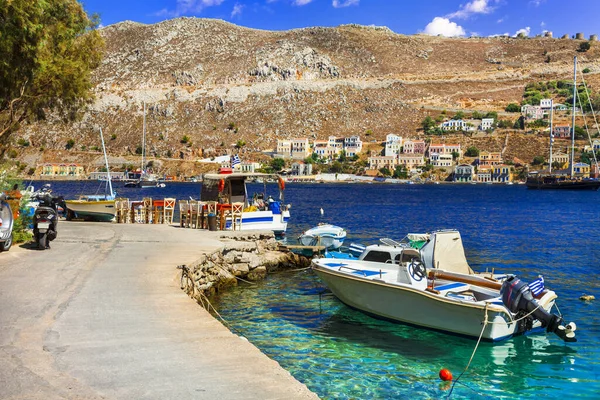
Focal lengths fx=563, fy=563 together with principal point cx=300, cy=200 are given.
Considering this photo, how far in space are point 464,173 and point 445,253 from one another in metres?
176

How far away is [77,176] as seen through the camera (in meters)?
180

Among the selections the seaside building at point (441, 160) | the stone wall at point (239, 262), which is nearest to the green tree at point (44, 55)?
the stone wall at point (239, 262)

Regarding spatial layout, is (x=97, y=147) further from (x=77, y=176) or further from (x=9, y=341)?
(x=9, y=341)

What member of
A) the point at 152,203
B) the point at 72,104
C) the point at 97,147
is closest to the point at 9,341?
the point at 72,104

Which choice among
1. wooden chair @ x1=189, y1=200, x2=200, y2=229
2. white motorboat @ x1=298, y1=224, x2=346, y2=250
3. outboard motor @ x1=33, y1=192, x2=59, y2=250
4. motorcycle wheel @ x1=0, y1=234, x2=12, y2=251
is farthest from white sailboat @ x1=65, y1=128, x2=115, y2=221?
motorcycle wheel @ x1=0, y1=234, x2=12, y2=251

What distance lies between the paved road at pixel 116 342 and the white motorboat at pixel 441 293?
477 centimetres

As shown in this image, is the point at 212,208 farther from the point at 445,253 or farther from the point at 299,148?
the point at 299,148

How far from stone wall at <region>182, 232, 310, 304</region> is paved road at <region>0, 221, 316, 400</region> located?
103 inches

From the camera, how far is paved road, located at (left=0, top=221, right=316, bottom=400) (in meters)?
6.54

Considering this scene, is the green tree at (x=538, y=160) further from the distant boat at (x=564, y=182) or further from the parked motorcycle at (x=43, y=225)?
the parked motorcycle at (x=43, y=225)

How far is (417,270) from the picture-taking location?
14.3 m

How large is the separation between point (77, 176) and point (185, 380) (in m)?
187

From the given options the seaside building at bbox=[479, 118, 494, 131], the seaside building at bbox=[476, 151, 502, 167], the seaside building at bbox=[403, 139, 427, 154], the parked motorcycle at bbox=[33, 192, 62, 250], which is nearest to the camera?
the parked motorcycle at bbox=[33, 192, 62, 250]

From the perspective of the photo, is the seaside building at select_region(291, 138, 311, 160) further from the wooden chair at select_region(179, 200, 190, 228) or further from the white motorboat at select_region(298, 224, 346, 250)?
the wooden chair at select_region(179, 200, 190, 228)
